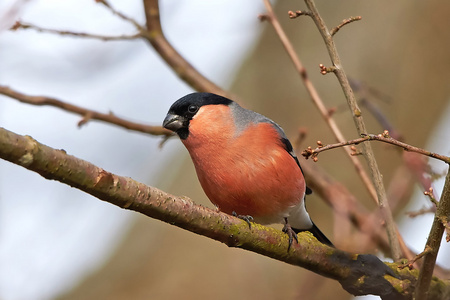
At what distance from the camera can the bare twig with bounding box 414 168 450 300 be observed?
2.58 meters

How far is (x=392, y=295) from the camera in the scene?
355cm

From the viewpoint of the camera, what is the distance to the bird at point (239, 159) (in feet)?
14.1

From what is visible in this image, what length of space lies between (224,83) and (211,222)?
5.67m

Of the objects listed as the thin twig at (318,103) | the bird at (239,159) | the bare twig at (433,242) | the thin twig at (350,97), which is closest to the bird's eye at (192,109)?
the bird at (239,159)

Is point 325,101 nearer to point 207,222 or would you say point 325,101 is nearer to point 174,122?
point 174,122

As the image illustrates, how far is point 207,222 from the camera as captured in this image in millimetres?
3049

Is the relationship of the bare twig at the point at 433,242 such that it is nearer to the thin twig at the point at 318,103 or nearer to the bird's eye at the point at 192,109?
the thin twig at the point at 318,103

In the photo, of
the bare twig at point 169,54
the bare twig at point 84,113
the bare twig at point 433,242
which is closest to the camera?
the bare twig at point 433,242

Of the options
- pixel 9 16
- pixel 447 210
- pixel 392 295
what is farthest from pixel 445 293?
pixel 9 16

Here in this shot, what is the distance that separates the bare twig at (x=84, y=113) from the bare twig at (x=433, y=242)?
2.49m

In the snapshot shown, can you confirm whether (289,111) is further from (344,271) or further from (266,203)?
(344,271)

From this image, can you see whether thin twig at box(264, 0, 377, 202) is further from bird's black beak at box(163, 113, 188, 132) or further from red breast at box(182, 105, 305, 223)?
bird's black beak at box(163, 113, 188, 132)

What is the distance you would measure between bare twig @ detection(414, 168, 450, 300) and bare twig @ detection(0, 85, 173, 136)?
2.49 meters

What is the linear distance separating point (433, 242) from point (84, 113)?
2.86 m
